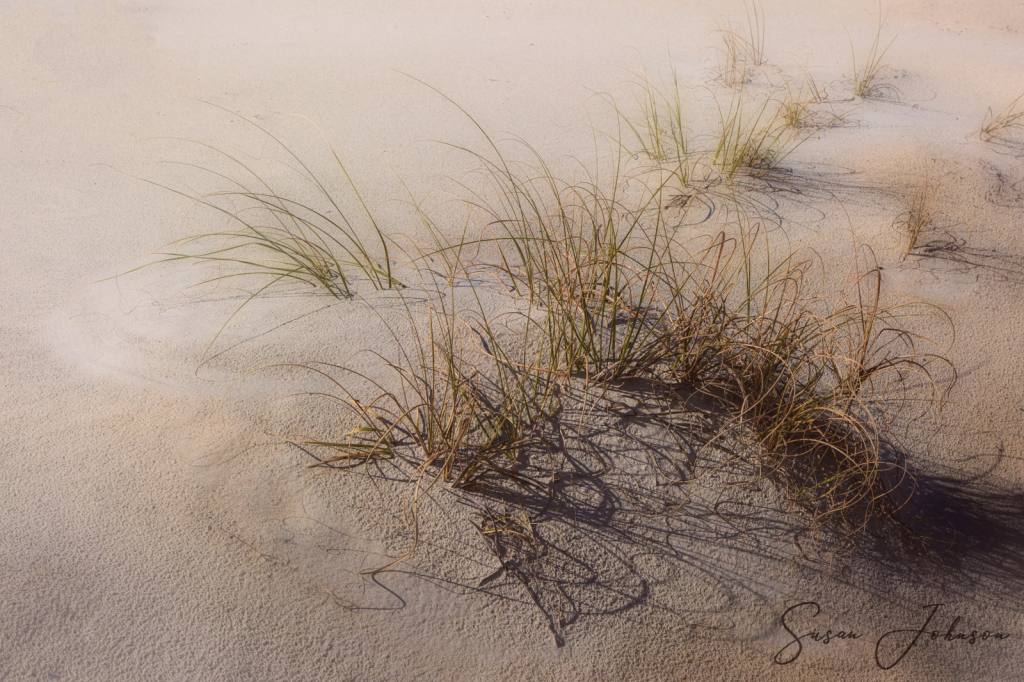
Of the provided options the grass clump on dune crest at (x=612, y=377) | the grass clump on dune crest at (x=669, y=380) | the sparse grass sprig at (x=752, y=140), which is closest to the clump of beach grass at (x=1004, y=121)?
the sparse grass sprig at (x=752, y=140)

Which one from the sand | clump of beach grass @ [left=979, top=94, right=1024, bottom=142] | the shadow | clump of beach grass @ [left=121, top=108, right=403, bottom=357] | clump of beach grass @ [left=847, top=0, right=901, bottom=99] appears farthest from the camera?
clump of beach grass @ [left=847, top=0, right=901, bottom=99]

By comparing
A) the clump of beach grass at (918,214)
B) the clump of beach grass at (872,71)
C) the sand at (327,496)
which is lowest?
the sand at (327,496)

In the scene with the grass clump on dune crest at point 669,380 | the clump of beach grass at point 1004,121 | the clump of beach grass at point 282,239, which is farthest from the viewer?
the clump of beach grass at point 1004,121

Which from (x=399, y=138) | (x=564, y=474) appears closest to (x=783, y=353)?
(x=564, y=474)

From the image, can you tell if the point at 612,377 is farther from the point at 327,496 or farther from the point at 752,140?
the point at 752,140

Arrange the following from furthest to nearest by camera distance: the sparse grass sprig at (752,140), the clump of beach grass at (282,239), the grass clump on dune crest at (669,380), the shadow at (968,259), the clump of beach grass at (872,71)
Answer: the clump of beach grass at (872,71) < the sparse grass sprig at (752,140) < the shadow at (968,259) < the clump of beach grass at (282,239) < the grass clump on dune crest at (669,380)

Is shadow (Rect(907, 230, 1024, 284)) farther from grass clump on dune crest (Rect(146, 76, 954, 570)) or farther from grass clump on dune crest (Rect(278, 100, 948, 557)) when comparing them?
grass clump on dune crest (Rect(278, 100, 948, 557))

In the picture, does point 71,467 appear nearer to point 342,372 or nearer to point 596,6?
point 342,372

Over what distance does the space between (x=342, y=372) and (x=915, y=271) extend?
1.88 m

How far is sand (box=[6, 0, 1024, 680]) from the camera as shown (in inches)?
54.2

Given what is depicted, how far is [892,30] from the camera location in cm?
432

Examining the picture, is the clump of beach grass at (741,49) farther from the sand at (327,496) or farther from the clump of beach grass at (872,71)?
the sand at (327,496)

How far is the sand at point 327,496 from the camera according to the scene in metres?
1.38
